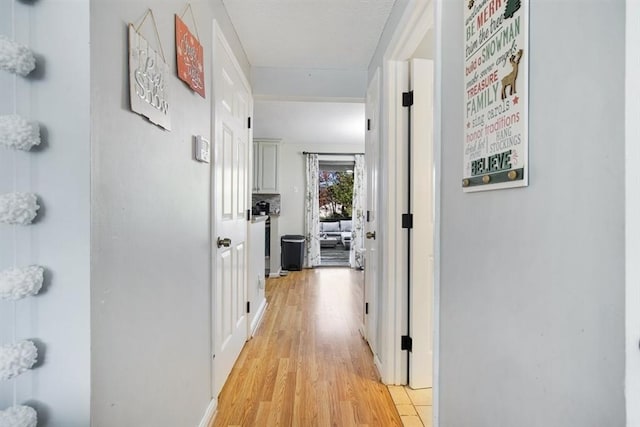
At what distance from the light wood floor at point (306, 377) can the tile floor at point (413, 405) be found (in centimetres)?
4

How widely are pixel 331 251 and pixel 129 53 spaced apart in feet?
23.1

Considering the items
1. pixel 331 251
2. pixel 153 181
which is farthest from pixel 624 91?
pixel 331 251

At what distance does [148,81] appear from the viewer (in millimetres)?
1017

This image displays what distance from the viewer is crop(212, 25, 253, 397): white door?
Result: 1807 mm

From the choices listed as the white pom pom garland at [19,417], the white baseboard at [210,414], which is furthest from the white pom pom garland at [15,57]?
the white baseboard at [210,414]

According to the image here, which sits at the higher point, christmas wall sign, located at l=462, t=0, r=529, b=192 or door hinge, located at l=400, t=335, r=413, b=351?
christmas wall sign, located at l=462, t=0, r=529, b=192

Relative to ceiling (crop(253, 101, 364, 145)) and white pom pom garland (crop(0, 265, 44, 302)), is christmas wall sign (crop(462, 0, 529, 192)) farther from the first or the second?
ceiling (crop(253, 101, 364, 145))

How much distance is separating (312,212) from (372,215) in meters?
3.68

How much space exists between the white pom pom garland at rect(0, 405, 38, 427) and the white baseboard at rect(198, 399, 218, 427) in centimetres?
103

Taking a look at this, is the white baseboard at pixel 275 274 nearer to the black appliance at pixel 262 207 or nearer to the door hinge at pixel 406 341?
the black appliance at pixel 262 207

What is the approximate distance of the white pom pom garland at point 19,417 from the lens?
2.06 ft

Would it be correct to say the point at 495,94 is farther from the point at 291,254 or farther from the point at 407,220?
the point at 291,254

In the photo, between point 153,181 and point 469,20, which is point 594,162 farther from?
point 153,181
